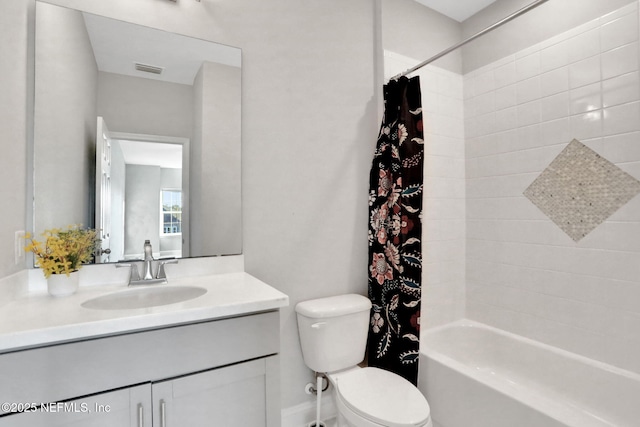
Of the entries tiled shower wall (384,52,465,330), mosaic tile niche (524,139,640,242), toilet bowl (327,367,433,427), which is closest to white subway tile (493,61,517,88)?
tiled shower wall (384,52,465,330)

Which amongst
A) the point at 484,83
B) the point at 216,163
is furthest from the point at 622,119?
the point at 216,163

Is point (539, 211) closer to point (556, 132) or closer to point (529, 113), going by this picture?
point (556, 132)

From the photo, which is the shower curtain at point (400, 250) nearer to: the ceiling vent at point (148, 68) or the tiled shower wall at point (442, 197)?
the tiled shower wall at point (442, 197)

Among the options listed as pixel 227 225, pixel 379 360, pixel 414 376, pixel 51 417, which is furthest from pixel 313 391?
pixel 51 417

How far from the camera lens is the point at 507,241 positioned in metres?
2.24

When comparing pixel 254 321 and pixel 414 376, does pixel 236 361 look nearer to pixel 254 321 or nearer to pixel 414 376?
pixel 254 321

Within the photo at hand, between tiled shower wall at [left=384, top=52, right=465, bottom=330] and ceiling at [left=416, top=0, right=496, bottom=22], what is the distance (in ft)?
1.55

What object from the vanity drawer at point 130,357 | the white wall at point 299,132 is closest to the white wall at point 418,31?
the white wall at point 299,132

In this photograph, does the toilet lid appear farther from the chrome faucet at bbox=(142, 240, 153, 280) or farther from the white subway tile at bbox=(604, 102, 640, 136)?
the white subway tile at bbox=(604, 102, 640, 136)

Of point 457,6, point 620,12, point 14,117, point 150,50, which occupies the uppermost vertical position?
point 457,6

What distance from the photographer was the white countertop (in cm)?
86

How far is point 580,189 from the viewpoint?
6.09ft

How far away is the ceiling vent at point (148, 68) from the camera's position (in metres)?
1.50

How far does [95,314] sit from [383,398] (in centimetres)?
122
